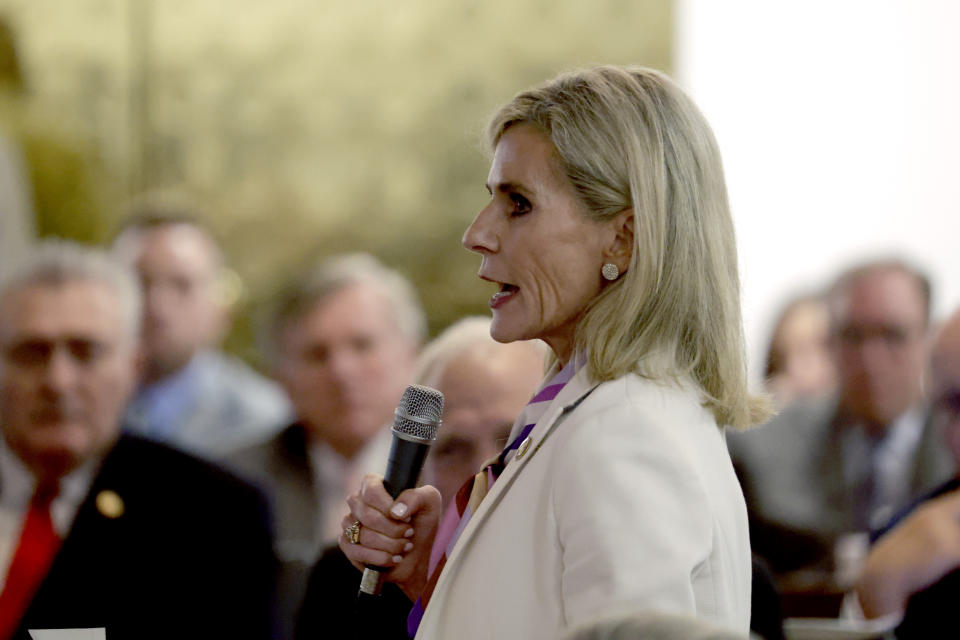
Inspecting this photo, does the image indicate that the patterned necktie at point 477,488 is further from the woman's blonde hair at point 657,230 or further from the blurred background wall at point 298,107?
the blurred background wall at point 298,107

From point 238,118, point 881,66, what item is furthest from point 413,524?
point 881,66

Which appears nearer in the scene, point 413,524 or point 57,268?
point 413,524

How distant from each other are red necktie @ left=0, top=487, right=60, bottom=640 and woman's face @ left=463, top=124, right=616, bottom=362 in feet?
5.30

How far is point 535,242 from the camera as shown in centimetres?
162

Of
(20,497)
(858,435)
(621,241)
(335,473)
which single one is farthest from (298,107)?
(621,241)

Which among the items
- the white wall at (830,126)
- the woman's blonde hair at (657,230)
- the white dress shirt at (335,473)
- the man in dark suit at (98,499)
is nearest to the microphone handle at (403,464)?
the woman's blonde hair at (657,230)

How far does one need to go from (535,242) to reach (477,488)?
35cm

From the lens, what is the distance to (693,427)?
154 centimetres

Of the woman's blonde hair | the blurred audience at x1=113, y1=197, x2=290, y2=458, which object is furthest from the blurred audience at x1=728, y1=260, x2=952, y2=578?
the woman's blonde hair

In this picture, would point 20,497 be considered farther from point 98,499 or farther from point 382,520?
point 382,520

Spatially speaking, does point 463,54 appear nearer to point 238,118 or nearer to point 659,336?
point 238,118

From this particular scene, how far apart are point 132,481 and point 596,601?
1.93 metres

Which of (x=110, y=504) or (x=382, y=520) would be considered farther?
(x=110, y=504)

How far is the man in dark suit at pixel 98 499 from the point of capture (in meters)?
2.79
